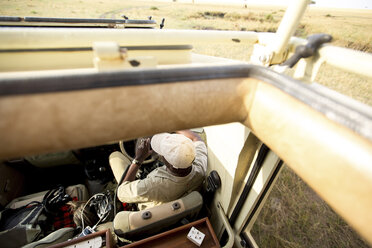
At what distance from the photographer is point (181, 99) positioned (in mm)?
584

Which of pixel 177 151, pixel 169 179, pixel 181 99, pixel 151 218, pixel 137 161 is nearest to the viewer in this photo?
pixel 181 99

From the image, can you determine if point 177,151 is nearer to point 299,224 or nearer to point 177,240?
point 177,240

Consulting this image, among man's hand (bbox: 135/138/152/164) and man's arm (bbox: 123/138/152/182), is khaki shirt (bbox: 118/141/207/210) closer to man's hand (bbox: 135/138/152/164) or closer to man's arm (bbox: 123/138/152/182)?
man's arm (bbox: 123/138/152/182)

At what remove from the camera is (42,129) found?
46 centimetres

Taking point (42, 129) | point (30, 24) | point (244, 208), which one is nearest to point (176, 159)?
point (244, 208)

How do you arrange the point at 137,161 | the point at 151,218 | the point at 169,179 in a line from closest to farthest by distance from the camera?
the point at 151,218
the point at 169,179
the point at 137,161

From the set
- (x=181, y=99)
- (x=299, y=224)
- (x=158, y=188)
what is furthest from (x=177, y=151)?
(x=299, y=224)

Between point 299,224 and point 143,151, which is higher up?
point 143,151

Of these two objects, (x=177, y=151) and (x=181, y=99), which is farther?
(x=177, y=151)

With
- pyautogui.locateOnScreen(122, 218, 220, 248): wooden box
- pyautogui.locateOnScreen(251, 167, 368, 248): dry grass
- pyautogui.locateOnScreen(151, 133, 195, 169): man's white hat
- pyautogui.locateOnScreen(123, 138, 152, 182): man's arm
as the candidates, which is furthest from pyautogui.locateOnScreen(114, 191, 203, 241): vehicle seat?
pyautogui.locateOnScreen(251, 167, 368, 248): dry grass

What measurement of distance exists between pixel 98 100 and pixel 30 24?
2.54 meters

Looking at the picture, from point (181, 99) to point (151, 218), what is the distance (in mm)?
1378

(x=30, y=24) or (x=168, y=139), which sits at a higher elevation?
(x=30, y=24)

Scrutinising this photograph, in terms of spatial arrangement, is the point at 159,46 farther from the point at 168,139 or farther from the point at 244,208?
the point at 244,208
